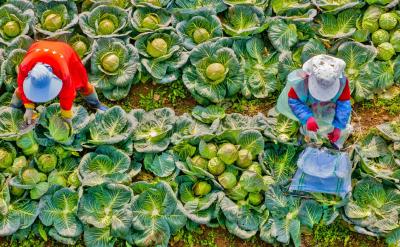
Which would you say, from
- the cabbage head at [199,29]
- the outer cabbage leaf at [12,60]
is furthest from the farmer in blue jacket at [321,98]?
the outer cabbage leaf at [12,60]

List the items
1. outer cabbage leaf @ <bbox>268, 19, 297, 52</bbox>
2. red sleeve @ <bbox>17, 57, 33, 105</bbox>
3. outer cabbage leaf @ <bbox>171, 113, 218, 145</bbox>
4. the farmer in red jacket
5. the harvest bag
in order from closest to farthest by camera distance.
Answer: the farmer in red jacket
red sleeve @ <bbox>17, 57, 33, 105</bbox>
the harvest bag
outer cabbage leaf @ <bbox>171, 113, 218, 145</bbox>
outer cabbage leaf @ <bbox>268, 19, 297, 52</bbox>

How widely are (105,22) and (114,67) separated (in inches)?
31.9

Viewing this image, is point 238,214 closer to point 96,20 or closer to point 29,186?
point 29,186

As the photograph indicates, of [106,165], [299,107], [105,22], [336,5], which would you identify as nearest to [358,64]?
[336,5]

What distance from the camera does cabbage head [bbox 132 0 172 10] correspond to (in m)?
8.61

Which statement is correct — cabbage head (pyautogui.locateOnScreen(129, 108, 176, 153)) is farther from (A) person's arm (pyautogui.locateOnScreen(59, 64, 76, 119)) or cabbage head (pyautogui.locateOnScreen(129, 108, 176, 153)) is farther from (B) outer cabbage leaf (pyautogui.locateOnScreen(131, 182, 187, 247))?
(A) person's arm (pyautogui.locateOnScreen(59, 64, 76, 119))

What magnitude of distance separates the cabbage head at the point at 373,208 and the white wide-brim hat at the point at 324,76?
5.76 feet

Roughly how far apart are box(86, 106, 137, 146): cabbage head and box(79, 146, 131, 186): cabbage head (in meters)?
0.20

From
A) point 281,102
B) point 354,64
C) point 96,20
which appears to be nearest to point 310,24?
point 354,64

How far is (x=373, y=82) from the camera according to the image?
8344mm

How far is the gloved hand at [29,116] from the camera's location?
7586 millimetres

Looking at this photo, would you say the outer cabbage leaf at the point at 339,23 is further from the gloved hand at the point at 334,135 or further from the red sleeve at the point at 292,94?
the red sleeve at the point at 292,94

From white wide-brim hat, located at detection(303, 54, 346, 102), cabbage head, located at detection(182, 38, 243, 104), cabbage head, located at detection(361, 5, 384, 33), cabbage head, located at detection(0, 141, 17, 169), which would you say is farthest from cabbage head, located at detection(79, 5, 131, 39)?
cabbage head, located at detection(361, 5, 384, 33)

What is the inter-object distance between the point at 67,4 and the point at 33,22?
0.62 meters
